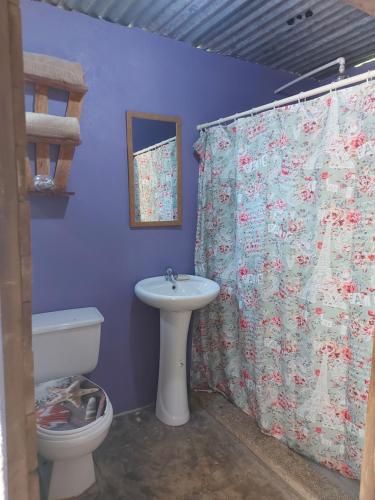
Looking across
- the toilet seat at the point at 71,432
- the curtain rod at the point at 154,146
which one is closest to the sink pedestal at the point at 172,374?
the toilet seat at the point at 71,432

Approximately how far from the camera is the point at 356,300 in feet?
4.98

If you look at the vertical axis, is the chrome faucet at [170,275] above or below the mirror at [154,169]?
below

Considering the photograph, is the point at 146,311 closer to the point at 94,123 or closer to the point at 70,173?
the point at 70,173

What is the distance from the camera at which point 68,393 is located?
5.37ft

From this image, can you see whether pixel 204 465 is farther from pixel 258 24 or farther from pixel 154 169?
pixel 258 24

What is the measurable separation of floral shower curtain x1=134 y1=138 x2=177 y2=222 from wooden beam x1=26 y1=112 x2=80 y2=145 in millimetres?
441

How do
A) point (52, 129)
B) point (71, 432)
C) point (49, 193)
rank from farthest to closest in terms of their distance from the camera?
1. point (49, 193)
2. point (52, 129)
3. point (71, 432)

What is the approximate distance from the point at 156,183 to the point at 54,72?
2.75 ft

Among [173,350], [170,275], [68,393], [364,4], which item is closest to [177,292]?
[170,275]

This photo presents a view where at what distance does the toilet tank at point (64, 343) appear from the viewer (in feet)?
5.66

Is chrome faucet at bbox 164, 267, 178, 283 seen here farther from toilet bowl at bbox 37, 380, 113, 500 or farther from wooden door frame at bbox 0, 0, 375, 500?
wooden door frame at bbox 0, 0, 375, 500

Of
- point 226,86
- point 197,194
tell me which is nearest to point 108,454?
point 197,194

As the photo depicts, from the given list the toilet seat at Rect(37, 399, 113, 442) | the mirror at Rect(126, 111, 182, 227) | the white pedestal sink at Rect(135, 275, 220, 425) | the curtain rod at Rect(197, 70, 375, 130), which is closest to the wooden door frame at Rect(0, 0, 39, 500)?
the toilet seat at Rect(37, 399, 113, 442)

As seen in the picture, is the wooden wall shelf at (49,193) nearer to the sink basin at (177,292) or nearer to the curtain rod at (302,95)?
the sink basin at (177,292)
